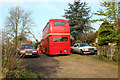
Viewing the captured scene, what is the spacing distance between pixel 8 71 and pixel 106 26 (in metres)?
9.23

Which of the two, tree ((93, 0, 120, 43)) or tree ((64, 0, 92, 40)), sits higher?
tree ((64, 0, 92, 40))

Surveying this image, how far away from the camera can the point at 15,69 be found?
396cm

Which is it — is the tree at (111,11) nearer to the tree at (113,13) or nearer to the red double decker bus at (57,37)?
the tree at (113,13)

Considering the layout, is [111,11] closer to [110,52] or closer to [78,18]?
[110,52]

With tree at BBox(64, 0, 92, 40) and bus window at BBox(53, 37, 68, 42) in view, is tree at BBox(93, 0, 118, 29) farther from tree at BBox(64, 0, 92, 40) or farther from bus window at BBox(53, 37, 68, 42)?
tree at BBox(64, 0, 92, 40)

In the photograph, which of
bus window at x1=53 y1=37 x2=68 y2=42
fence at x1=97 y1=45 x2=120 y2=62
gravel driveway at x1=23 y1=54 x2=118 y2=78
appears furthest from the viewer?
bus window at x1=53 y1=37 x2=68 y2=42

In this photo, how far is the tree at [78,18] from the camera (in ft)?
98.0

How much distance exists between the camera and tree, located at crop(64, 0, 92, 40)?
98.0ft

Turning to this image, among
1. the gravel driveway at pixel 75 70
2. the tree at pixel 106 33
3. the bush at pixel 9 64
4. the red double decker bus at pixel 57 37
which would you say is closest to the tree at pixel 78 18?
the red double decker bus at pixel 57 37

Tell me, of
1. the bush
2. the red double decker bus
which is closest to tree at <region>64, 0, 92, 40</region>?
the red double decker bus

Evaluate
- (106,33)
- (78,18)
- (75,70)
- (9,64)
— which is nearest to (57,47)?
(106,33)

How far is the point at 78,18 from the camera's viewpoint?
98.3 feet

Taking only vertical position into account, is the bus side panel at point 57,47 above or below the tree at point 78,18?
below

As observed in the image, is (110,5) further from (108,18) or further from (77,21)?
(77,21)
